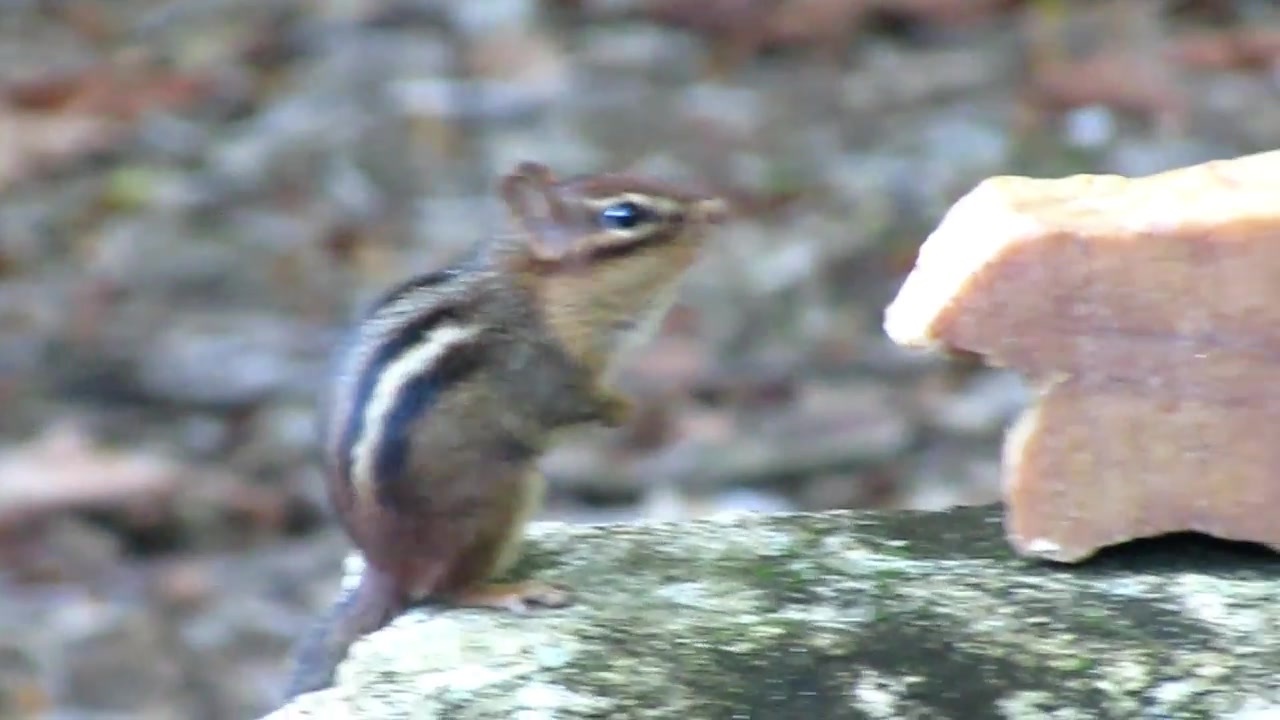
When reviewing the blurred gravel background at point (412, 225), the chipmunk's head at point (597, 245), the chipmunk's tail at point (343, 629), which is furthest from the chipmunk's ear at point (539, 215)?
the blurred gravel background at point (412, 225)

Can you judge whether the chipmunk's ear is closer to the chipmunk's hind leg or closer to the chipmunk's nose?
the chipmunk's nose

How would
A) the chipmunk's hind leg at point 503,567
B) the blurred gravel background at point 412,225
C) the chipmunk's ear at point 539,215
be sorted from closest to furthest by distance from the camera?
the chipmunk's hind leg at point 503,567 < the chipmunk's ear at point 539,215 < the blurred gravel background at point 412,225

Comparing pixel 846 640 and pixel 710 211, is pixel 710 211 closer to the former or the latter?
pixel 710 211

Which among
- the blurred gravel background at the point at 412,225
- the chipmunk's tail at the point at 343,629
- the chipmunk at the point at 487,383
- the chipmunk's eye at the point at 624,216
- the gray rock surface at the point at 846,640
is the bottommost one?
the gray rock surface at the point at 846,640

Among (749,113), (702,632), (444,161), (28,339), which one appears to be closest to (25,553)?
(28,339)

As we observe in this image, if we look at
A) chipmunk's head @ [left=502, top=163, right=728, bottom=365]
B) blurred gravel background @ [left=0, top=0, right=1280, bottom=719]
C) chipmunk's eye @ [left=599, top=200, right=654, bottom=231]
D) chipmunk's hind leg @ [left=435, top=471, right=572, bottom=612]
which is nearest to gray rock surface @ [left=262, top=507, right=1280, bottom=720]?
chipmunk's hind leg @ [left=435, top=471, right=572, bottom=612]

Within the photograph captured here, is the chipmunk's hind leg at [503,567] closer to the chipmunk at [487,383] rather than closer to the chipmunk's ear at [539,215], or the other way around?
the chipmunk at [487,383]

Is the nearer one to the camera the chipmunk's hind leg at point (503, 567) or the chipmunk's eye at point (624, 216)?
the chipmunk's hind leg at point (503, 567)
